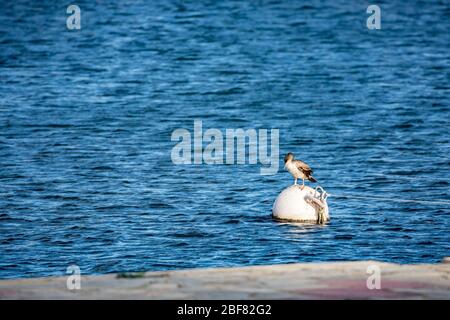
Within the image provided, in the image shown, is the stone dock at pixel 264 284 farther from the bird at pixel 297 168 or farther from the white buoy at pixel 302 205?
the bird at pixel 297 168

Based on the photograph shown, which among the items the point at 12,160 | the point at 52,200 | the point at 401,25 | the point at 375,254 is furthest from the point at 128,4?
the point at 375,254

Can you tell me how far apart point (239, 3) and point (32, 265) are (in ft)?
184

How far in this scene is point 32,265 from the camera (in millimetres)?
22906

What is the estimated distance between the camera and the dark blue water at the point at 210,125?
2481 centimetres

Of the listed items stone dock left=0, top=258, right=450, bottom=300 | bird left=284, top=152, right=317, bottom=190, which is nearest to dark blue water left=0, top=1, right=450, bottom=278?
bird left=284, top=152, right=317, bottom=190

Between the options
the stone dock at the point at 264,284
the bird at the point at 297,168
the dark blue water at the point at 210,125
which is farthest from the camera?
the bird at the point at 297,168

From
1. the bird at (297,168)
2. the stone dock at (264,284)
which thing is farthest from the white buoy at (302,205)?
the stone dock at (264,284)

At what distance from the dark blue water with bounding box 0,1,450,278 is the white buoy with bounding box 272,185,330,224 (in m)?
0.30

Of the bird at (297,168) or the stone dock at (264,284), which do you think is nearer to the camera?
the stone dock at (264,284)

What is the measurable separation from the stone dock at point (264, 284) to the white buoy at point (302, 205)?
9409 millimetres

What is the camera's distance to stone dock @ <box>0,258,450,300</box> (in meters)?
13.8

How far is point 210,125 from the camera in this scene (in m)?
42.1
